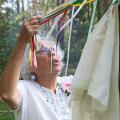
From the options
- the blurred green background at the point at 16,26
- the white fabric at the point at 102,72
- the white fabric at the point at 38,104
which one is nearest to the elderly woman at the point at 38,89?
the white fabric at the point at 38,104

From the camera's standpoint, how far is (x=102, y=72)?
1838mm

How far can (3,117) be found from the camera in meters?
7.21

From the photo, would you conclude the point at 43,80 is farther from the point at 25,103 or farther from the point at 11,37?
the point at 11,37

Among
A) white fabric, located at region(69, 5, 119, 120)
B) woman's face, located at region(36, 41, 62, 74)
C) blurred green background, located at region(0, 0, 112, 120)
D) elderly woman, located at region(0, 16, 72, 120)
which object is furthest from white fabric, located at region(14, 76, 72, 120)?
blurred green background, located at region(0, 0, 112, 120)

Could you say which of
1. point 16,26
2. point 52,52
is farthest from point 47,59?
point 16,26

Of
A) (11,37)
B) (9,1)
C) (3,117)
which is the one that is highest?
(9,1)

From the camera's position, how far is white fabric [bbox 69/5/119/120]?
6.03 ft

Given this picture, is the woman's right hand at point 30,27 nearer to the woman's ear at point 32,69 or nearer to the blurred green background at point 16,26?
the woman's ear at point 32,69

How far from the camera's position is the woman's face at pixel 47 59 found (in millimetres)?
2660

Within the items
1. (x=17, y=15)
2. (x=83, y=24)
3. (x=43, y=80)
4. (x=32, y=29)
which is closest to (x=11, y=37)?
(x=17, y=15)

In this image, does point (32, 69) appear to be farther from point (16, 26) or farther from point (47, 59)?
point (16, 26)

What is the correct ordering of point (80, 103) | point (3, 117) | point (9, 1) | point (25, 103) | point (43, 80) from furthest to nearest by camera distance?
1. point (9, 1)
2. point (3, 117)
3. point (43, 80)
4. point (25, 103)
5. point (80, 103)

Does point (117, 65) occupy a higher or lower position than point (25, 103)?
higher

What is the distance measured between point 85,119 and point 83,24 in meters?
7.63
